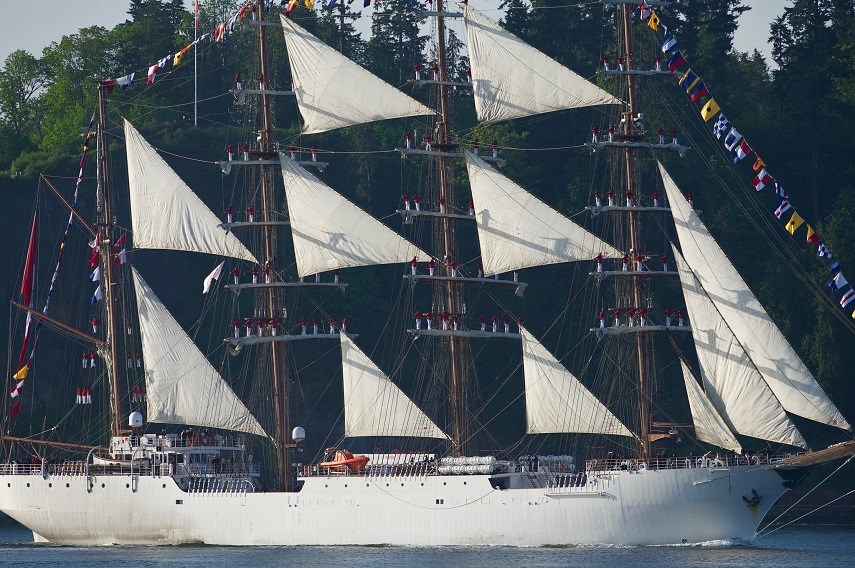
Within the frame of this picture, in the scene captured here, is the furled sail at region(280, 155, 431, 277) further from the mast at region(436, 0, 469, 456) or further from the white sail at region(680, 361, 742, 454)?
the white sail at region(680, 361, 742, 454)

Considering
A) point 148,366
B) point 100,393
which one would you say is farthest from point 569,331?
point 148,366

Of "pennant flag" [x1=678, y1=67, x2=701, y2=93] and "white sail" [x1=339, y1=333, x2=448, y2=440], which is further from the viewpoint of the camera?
"white sail" [x1=339, y1=333, x2=448, y2=440]

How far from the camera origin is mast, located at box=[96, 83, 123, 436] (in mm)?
84250

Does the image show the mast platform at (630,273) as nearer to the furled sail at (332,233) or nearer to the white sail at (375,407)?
the furled sail at (332,233)

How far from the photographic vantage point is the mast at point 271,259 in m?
82.2

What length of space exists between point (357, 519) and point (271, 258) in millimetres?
13068

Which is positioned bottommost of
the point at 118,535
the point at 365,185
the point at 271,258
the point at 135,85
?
the point at 118,535

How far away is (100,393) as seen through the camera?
102875mm

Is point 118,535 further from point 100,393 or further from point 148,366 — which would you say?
point 100,393

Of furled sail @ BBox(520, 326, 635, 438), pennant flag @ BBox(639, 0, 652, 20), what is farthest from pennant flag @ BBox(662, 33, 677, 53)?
furled sail @ BBox(520, 326, 635, 438)

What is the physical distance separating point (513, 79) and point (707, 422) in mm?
16916

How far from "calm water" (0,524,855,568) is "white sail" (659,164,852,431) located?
18.7 feet

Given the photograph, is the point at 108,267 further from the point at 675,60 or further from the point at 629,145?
the point at 675,60

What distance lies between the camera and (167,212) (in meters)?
83.1
